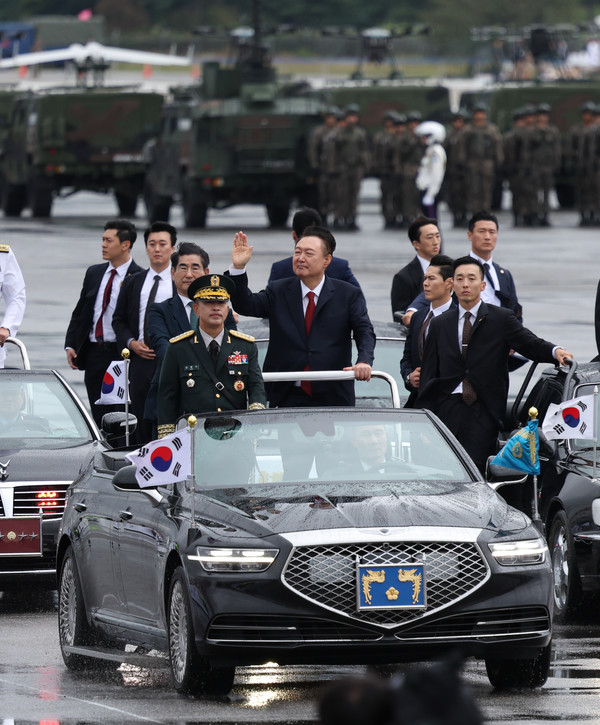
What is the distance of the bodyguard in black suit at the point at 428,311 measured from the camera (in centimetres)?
1153

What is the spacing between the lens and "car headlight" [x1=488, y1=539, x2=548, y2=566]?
788 centimetres

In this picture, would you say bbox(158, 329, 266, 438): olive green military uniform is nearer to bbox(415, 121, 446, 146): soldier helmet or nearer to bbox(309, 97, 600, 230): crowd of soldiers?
bbox(309, 97, 600, 230): crowd of soldiers

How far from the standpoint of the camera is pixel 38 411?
38.6ft

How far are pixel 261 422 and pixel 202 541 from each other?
3.53ft

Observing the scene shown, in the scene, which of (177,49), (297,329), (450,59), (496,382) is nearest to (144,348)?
(297,329)

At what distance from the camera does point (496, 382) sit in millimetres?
10883

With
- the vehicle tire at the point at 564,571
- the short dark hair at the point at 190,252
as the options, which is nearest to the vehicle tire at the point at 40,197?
the short dark hair at the point at 190,252

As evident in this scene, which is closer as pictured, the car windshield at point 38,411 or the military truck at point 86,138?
the car windshield at point 38,411

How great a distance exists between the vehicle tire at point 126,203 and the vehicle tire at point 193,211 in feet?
13.8

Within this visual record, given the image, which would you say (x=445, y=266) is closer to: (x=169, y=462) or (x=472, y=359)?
(x=472, y=359)

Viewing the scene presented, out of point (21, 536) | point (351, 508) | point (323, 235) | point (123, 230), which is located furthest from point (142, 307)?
point (351, 508)

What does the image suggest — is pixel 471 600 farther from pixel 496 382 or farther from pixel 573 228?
pixel 573 228

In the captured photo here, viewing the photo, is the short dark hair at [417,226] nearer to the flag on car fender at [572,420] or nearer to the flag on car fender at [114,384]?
the flag on car fender at [114,384]

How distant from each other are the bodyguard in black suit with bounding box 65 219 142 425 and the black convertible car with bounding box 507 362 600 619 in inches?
127
